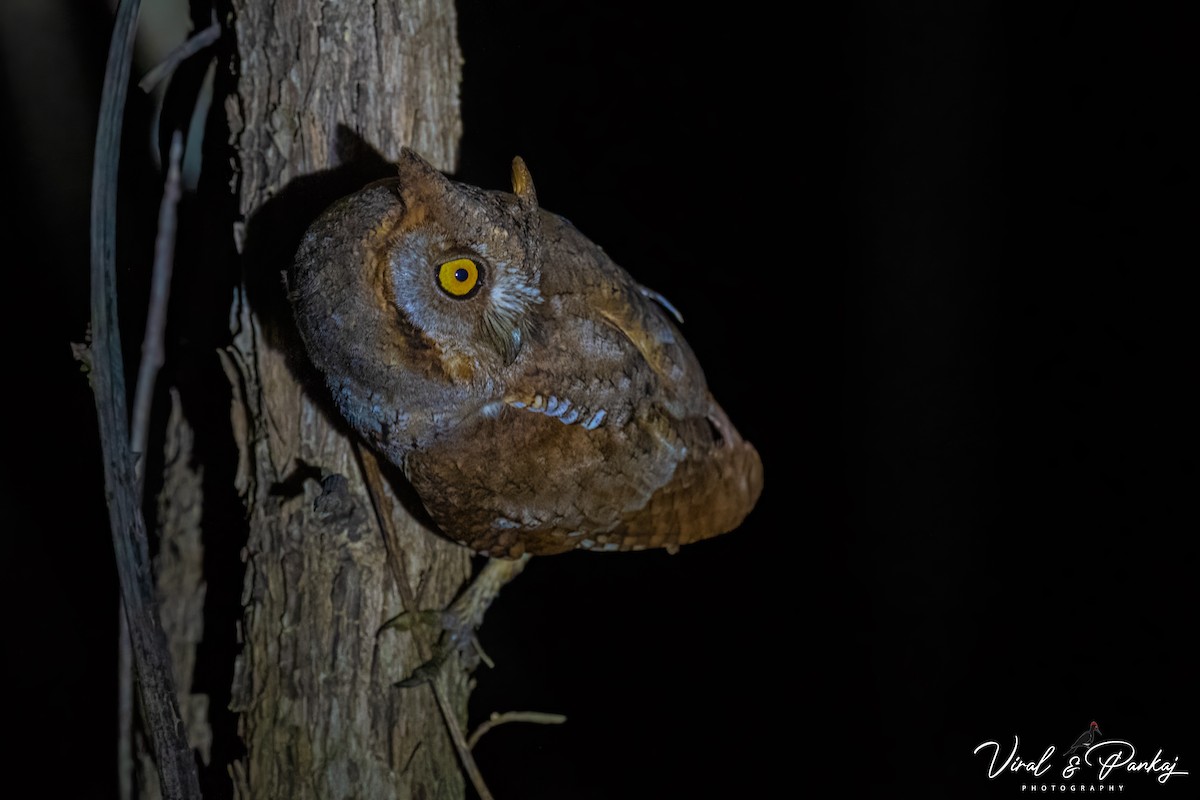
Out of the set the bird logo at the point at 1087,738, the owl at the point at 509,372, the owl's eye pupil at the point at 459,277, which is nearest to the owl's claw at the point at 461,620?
the owl at the point at 509,372

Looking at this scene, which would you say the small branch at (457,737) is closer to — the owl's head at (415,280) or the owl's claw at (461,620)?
the owl's claw at (461,620)

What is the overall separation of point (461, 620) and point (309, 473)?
1.39 ft

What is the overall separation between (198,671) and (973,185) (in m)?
2.08

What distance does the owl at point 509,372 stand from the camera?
106 centimetres

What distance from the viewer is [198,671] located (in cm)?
164

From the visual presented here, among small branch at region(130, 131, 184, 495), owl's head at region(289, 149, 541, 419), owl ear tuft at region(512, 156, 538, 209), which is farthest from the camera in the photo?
small branch at region(130, 131, 184, 495)

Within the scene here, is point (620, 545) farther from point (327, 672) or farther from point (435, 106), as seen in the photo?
point (435, 106)

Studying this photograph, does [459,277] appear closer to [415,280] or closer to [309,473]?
[415,280]

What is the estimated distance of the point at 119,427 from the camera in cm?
110

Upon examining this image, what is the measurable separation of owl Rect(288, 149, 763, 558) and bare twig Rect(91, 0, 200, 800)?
0.90ft

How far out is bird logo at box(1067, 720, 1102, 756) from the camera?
1.68 m

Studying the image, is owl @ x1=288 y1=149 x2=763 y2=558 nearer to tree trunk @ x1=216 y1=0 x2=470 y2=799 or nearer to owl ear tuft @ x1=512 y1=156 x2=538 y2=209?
owl ear tuft @ x1=512 y1=156 x2=538 y2=209

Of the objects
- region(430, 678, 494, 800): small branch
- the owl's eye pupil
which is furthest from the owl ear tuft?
region(430, 678, 494, 800): small branch

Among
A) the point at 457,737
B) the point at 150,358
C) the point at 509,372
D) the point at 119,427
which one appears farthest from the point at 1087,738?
the point at 150,358
